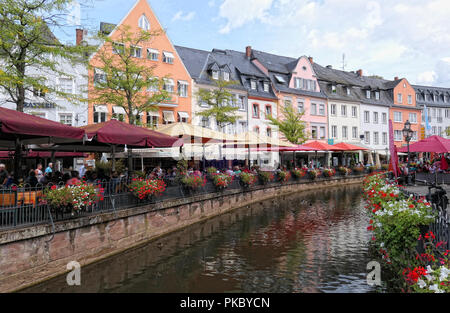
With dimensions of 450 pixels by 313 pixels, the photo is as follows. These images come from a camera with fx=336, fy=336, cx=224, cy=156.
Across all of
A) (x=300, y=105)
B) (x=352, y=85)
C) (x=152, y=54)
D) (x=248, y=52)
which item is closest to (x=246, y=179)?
(x=152, y=54)

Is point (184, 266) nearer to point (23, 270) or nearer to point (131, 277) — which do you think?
point (131, 277)

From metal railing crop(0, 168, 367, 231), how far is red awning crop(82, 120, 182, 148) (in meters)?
1.27

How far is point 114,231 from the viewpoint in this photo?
956cm

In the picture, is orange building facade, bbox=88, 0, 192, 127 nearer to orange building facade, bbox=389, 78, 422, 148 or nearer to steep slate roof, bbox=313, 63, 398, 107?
steep slate roof, bbox=313, 63, 398, 107

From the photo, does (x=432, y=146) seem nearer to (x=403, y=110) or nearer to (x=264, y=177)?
(x=264, y=177)

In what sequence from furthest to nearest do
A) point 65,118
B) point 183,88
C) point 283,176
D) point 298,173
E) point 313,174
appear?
point 183,88, point 313,174, point 65,118, point 298,173, point 283,176

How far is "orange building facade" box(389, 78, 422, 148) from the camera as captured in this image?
49719 mm

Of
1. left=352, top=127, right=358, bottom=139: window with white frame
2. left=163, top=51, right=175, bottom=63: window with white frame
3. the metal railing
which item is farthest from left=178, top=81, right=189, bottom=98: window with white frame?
left=352, top=127, right=358, bottom=139: window with white frame

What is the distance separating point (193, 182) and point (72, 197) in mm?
6410

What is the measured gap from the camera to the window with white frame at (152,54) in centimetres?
2904

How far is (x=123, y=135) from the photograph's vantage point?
10.2 meters

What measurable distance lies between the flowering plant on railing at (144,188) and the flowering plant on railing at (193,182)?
2.24 metres

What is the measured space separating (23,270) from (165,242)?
464 cm
